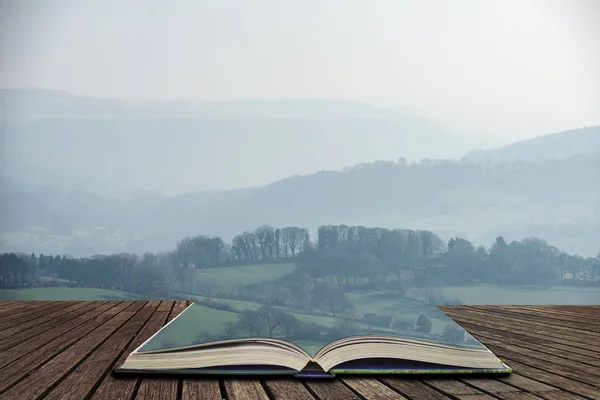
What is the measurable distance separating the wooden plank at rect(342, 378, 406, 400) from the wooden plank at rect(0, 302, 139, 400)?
0.65 m

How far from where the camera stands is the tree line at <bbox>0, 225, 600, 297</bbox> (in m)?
6.52

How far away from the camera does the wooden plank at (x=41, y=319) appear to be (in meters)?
2.32

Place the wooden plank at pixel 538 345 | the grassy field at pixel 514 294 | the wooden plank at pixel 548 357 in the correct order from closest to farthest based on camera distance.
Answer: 1. the wooden plank at pixel 548 357
2. the wooden plank at pixel 538 345
3. the grassy field at pixel 514 294

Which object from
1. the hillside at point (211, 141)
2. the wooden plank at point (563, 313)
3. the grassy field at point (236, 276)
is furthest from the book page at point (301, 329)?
the hillside at point (211, 141)

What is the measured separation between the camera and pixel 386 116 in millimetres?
7234

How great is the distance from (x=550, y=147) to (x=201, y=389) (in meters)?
6.66

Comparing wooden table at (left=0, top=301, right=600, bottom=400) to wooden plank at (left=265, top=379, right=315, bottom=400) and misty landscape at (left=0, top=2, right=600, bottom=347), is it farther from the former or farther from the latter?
misty landscape at (left=0, top=2, right=600, bottom=347)

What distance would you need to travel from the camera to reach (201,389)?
1230mm

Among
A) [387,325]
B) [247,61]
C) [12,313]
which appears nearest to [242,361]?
[387,325]

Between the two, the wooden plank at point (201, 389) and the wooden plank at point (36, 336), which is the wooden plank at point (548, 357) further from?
the wooden plank at point (36, 336)

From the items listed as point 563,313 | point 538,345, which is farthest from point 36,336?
point 563,313

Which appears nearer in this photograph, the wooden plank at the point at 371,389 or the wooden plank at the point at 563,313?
the wooden plank at the point at 371,389

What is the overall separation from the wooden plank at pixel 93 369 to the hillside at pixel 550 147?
18.2 ft

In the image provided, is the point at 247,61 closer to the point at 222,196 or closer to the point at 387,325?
the point at 222,196
